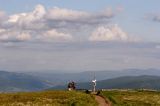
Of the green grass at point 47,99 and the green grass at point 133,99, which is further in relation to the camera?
the green grass at point 133,99

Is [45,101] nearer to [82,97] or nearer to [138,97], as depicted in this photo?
[82,97]

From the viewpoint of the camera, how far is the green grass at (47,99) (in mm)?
67938

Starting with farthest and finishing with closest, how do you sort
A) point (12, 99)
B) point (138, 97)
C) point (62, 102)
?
1. point (138, 97)
2. point (12, 99)
3. point (62, 102)

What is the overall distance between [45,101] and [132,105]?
52.6ft

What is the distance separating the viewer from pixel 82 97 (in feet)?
241

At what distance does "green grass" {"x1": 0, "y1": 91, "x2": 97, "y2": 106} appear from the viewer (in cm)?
6794

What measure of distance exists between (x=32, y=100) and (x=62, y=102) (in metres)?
6.24

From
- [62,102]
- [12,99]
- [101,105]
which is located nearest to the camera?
[101,105]

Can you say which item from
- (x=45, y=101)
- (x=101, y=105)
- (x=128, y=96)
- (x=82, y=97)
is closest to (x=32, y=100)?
(x=45, y=101)

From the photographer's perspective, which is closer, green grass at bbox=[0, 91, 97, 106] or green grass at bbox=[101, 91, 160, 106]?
green grass at bbox=[0, 91, 97, 106]

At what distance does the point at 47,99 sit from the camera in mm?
73812

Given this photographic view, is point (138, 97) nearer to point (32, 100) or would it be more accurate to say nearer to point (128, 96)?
point (128, 96)

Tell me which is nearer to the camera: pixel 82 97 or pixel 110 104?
pixel 110 104

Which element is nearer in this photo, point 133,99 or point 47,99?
point 47,99
